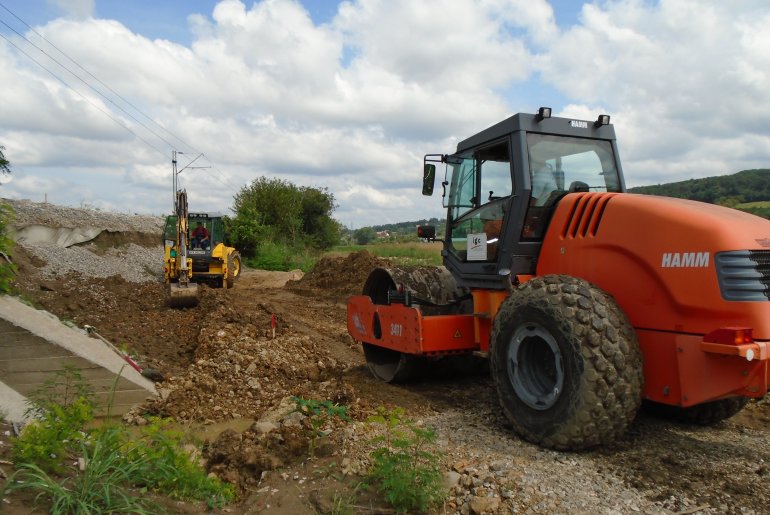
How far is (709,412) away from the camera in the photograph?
5.21m

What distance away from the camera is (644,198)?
4.85m

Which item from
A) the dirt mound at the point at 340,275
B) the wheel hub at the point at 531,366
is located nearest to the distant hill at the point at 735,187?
the dirt mound at the point at 340,275

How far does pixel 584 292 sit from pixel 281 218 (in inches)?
1467

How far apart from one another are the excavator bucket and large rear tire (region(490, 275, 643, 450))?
34.7 ft

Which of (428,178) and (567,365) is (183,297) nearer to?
(428,178)

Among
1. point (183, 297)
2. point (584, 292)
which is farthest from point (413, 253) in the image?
point (584, 292)

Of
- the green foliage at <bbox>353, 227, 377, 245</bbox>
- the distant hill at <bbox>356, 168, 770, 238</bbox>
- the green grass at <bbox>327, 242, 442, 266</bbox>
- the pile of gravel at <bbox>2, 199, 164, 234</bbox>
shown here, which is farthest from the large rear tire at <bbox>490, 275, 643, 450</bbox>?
the green foliage at <bbox>353, 227, 377, 245</bbox>

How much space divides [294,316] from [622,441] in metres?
10.0

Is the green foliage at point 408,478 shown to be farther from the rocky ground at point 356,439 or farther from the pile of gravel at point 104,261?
the pile of gravel at point 104,261

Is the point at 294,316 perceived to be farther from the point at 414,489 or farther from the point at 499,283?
the point at 414,489

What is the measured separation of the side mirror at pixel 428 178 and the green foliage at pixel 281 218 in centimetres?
2729

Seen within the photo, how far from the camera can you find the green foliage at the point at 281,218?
33656mm

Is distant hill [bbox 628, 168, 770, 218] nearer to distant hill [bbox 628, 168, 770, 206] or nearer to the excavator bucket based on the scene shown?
distant hill [bbox 628, 168, 770, 206]

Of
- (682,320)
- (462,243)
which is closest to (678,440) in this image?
(682,320)
